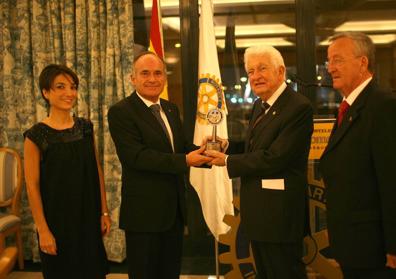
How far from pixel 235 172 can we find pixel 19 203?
2.40m

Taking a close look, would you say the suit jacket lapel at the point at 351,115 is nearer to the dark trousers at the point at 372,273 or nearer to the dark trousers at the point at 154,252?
the dark trousers at the point at 372,273

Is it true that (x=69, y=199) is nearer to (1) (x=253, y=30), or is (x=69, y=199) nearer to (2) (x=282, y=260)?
(2) (x=282, y=260)

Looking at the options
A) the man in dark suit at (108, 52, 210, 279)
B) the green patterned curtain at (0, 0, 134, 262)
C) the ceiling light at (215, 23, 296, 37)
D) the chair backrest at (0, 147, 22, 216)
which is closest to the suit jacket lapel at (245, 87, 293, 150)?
the man in dark suit at (108, 52, 210, 279)

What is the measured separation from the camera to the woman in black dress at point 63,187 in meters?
2.02

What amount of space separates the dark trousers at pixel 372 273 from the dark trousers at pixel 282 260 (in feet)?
0.86

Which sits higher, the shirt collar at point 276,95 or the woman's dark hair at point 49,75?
the woman's dark hair at point 49,75

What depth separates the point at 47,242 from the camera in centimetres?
201

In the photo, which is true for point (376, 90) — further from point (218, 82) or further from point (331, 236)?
point (218, 82)

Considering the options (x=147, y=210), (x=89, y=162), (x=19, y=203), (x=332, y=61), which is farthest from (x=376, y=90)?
(x=19, y=203)

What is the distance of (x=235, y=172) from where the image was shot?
1977 millimetres

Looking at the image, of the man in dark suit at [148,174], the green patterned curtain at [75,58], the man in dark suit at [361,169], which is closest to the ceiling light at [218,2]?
the green patterned curtain at [75,58]

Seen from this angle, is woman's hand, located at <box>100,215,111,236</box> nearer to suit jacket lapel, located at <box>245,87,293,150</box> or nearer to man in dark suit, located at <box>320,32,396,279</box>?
suit jacket lapel, located at <box>245,87,293,150</box>

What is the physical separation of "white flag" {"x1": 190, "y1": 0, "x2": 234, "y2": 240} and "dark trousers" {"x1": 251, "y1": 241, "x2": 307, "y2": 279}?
1.22m

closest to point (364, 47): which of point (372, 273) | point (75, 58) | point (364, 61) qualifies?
point (364, 61)
